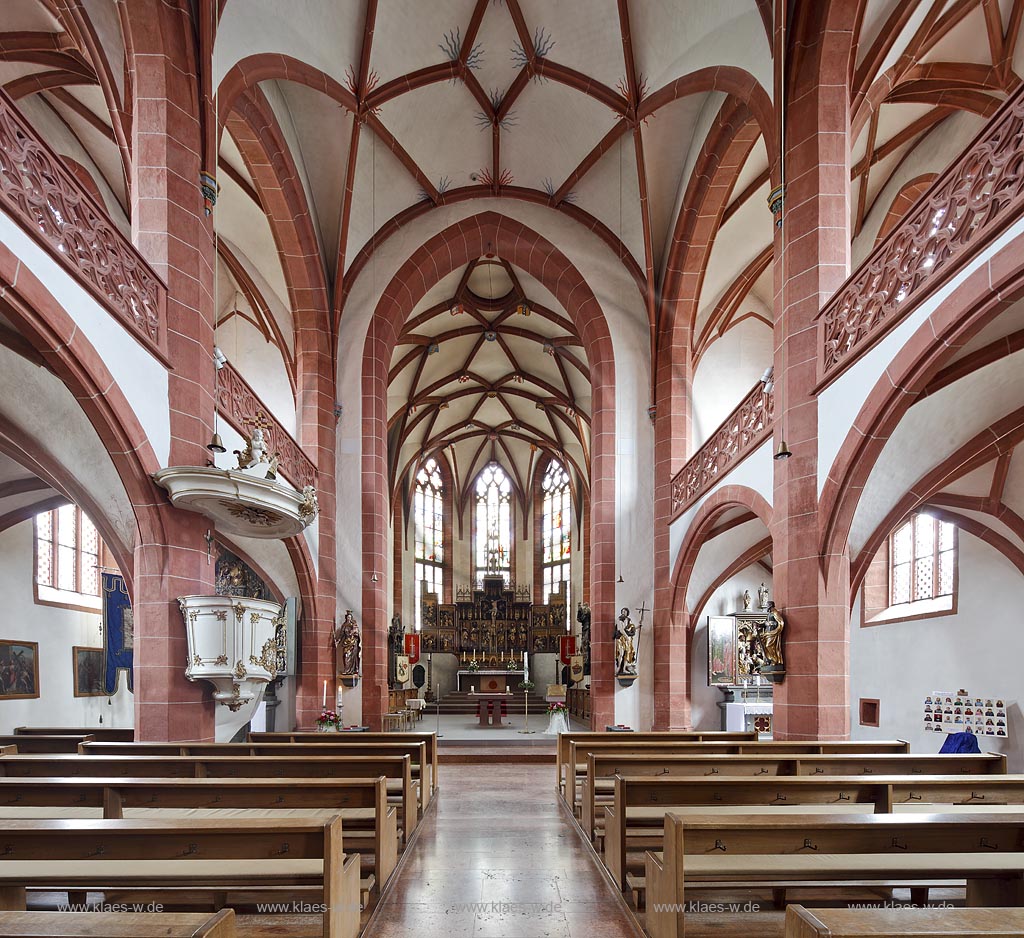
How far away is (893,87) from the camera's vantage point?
10.0 meters

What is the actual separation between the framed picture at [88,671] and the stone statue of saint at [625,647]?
899cm

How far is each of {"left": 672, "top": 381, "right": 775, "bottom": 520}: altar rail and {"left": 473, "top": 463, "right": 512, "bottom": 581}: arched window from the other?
17218 millimetres

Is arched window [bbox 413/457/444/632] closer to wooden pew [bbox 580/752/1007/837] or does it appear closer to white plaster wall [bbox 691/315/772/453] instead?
white plaster wall [bbox 691/315/772/453]

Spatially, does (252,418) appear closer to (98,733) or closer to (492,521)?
(98,733)

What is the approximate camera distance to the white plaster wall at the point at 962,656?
11945 mm

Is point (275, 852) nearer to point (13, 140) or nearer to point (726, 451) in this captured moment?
point (13, 140)

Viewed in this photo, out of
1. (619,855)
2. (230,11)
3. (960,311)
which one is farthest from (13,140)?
(960,311)

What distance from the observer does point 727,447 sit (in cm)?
1229

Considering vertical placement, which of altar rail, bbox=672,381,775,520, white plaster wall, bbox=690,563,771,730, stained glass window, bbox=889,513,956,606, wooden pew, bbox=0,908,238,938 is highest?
altar rail, bbox=672,381,775,520

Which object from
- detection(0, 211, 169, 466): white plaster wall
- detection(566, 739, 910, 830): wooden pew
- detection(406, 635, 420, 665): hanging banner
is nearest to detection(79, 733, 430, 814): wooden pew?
detection(566, 739, 910, 830): wooden pew

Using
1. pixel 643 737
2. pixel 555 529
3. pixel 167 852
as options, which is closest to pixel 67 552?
pixel 643 737

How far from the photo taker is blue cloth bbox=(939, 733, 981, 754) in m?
10.9

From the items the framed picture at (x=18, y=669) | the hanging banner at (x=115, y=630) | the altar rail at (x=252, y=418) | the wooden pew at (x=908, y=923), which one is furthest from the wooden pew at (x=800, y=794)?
the hanging banner at (x=115, y=630)

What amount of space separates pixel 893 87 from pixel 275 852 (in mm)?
10385
